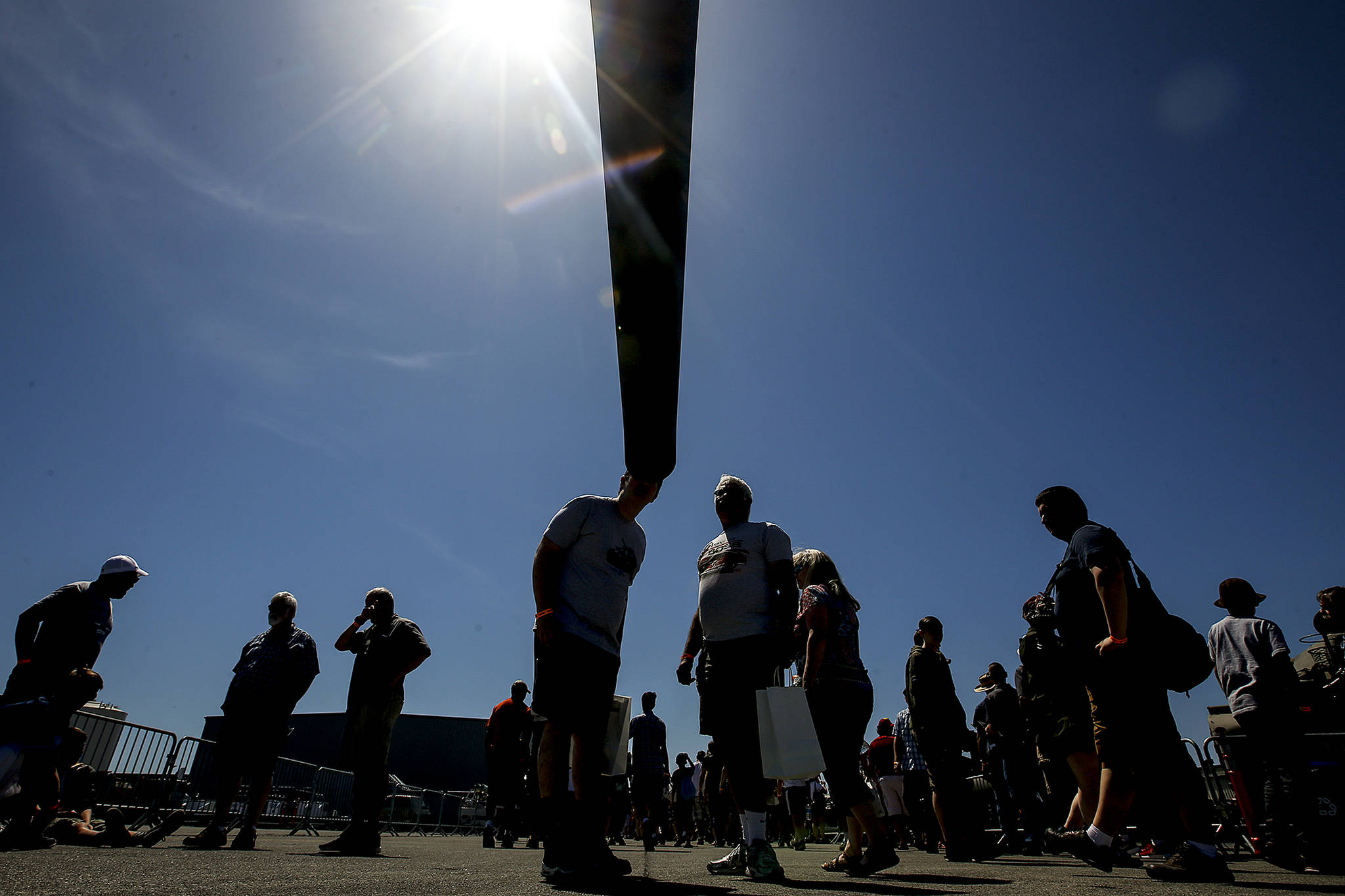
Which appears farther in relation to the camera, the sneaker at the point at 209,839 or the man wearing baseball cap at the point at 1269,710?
the sneaker at the point at 209,839

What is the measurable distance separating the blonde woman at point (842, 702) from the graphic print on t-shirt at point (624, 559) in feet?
2.91

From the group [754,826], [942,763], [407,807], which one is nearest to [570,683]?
[754,826]

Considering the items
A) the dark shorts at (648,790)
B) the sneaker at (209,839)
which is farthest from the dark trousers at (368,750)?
the dark shorts at (648,790)

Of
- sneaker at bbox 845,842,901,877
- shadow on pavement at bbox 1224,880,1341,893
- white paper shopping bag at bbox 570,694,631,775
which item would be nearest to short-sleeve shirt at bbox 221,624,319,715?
white paper shopping bag at bbox 570,694,631,775

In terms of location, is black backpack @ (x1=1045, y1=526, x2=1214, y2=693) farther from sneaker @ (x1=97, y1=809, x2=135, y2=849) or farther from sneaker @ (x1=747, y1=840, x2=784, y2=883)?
sneaker @ (x1=97, y1=809, x2=135, y2=849)

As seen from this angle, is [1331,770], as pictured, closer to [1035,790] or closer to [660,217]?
[1035,790]

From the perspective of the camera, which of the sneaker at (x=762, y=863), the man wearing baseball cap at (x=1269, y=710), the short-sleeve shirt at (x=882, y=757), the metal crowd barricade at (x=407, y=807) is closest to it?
the sneaker at (x=762, y=863)

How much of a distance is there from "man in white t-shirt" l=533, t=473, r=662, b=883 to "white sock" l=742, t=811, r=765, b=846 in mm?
569

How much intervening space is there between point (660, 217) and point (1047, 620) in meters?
4.21

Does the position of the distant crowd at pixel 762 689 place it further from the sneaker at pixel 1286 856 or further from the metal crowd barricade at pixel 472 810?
the metal crowd barricade at pixel 472 810

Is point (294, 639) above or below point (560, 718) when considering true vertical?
above

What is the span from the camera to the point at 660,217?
2.88 ft

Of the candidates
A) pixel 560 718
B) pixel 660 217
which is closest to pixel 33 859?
pixel 560 718

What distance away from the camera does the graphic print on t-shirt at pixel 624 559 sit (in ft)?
11.3
